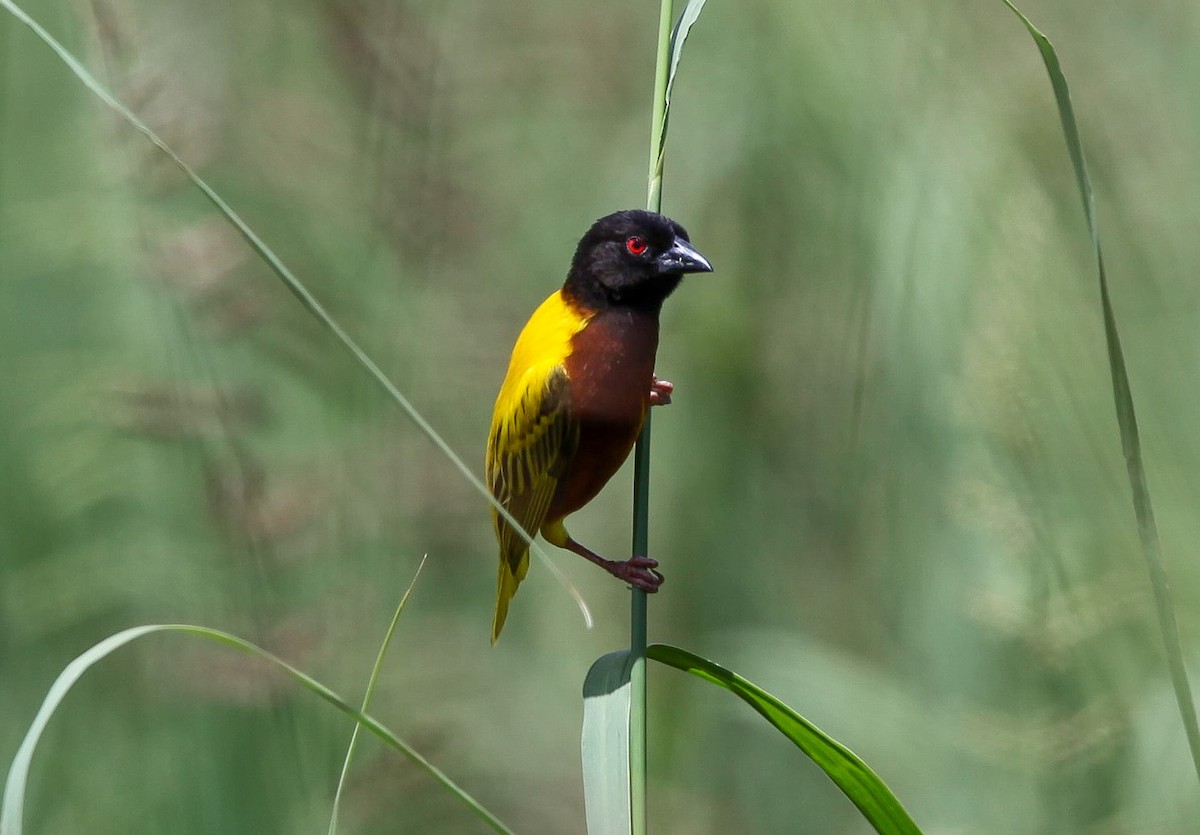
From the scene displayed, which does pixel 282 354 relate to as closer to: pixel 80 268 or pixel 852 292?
pixel 80 268

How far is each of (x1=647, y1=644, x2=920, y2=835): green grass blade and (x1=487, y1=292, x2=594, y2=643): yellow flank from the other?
125 cm

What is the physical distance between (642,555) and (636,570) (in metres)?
0.36

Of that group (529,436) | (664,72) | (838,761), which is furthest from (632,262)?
(838,761)

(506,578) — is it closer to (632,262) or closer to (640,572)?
(640,572)

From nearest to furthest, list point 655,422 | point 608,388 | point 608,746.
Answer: point 608,746 → point 608,388 → point 655,422

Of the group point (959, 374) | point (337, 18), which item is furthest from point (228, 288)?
point (959, 374)

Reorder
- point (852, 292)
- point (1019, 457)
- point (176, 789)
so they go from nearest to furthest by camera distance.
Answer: point (176, 789) < point (1019, 457) < point (852, 292)

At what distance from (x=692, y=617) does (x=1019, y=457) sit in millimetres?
1263

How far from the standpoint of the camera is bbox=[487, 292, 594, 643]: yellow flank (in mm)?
2990

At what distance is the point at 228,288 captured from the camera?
304 centimetres

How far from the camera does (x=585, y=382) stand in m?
2.92

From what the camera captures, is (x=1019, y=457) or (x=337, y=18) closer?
(x=1019, y=457)

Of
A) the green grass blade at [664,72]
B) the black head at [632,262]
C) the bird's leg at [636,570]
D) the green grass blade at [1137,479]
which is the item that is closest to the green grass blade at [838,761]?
the bird's leg at [636,570]

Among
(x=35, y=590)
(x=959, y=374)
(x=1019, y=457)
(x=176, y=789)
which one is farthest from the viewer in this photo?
(x=959, y=374)
